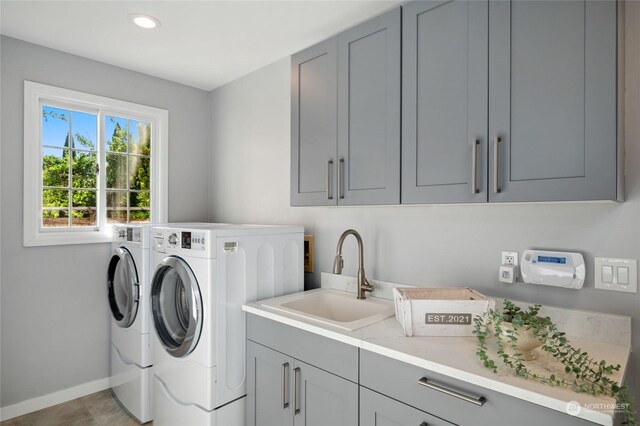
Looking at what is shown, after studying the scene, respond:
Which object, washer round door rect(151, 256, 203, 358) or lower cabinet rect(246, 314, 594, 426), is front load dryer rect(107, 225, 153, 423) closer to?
washer round door rect(151, 256, 203, 358)

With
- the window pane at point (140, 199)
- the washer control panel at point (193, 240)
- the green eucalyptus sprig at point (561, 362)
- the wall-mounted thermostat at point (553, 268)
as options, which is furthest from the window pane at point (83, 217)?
the wall-mounted thermostat at point (553, 268)

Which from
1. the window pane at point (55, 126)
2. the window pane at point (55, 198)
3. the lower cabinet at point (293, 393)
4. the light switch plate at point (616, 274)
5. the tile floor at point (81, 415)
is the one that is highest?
the window pane at point (55, 126)

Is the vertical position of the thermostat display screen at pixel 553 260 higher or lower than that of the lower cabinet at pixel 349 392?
higher

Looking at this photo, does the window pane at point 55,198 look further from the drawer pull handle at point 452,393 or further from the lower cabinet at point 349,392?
the drawer pull handle at point 452,393

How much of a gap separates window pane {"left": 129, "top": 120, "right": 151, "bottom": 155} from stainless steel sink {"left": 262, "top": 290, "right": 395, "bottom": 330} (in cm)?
191

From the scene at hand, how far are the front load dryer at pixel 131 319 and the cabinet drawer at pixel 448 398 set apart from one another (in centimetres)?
164

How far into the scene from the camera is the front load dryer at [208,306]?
1.87 m

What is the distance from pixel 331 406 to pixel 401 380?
0.41m

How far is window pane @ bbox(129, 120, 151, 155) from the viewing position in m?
2.99

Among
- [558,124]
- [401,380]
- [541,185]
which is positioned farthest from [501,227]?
[401,380]

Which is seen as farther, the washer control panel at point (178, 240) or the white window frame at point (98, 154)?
the white window frame at point (98, 154)

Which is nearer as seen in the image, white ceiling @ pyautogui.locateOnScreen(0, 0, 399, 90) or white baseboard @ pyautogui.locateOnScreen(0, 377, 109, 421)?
white ceiling @ pyautogui.locateOnScreen(0, 0, 399, 90)

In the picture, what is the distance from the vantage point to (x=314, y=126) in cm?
198

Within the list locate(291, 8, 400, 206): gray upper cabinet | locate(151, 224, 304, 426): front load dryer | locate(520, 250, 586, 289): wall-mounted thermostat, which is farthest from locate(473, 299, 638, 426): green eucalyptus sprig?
locate(151, 224, 304, 426): front load dryer
